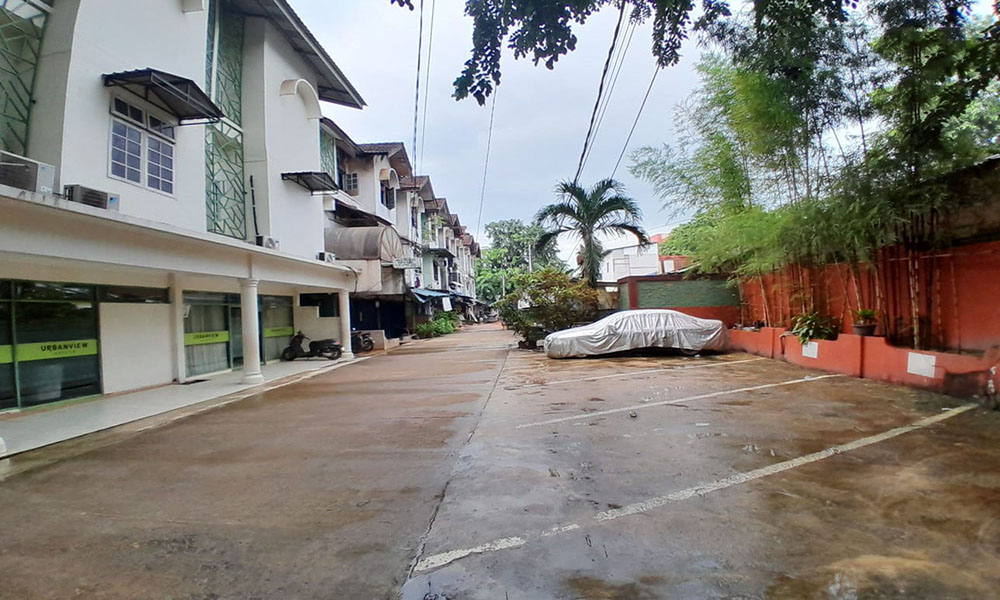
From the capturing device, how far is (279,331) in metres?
15.4

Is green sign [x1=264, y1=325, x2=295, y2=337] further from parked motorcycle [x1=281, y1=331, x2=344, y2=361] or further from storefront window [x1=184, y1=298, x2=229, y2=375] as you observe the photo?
storefront window [x1=184, y1=298, x2=229, y2=375]

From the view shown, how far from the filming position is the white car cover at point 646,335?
12141 mm

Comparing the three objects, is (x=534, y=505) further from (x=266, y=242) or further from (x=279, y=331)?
(x=279, y=331)

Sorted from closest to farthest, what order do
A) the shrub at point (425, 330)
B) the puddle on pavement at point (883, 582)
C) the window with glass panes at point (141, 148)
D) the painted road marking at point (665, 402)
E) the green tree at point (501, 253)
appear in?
the puddle on pavement at point (883, 582)
the painted road marking at point (665, 402)
the window with glass panes at point (141, 148)
the shrub at point (425, 330)
the green tree at point (501, 253)

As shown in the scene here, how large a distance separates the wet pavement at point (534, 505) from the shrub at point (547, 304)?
9305 mm

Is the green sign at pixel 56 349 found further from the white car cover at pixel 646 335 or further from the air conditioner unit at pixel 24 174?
the white car cover at pixel 646 335

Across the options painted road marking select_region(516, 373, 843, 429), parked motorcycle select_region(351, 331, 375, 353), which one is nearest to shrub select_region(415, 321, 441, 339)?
parked motorcycle select_region(351, 331, 375, 353)

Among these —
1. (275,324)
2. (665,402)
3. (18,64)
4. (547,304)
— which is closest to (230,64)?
(18,64)

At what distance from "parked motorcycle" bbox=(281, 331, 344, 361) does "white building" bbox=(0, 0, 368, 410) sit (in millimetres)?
978

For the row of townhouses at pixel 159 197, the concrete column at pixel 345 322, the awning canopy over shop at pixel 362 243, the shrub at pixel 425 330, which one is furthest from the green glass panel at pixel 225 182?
the shrub at pixel 425 330

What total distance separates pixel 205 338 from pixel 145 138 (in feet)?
16.2

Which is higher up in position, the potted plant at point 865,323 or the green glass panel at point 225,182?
the green glass panel at point 225,182

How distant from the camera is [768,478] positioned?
12.2 ft

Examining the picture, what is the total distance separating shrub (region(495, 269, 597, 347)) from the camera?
1575 centimetres
